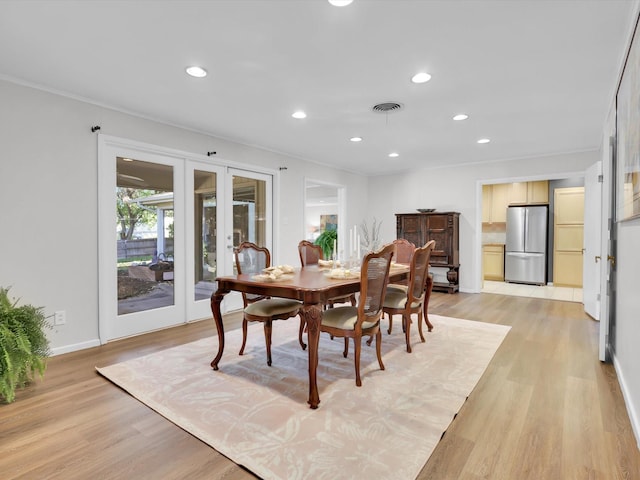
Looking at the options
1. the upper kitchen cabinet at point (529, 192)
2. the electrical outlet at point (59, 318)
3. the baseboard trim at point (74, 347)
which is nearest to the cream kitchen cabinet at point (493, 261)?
the upper kitchen cabinet at point (529, 192)

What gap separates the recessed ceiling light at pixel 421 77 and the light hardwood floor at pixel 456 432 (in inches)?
93.9

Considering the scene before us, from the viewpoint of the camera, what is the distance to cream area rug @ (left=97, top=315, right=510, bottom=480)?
1.72 meters

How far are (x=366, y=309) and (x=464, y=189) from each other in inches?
188

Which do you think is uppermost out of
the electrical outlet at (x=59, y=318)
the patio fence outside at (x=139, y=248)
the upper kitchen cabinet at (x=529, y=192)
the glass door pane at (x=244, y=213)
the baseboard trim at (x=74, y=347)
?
the upper kitchen cabinet at (x=529, y=192)

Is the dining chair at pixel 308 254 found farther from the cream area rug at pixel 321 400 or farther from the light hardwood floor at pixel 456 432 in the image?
the light hardwood floor at pixel 456 432

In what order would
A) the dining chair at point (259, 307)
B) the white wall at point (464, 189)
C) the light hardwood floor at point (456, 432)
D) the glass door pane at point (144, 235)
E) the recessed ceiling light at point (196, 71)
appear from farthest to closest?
A: the white wall at point (464, 189) → the glass door pane at point (144, 235) → the dining chair at point (259, 307) → the recessed ceiling light at point (196, 71) → the light hardwood floor at point (456, 432)

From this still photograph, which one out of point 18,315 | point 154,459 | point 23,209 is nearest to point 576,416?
point 154,459

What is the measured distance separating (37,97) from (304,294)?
2954 millimetres

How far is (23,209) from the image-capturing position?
2.94m

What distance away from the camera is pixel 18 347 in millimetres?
2238

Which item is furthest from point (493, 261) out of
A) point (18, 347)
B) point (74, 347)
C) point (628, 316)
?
point (18, 347)

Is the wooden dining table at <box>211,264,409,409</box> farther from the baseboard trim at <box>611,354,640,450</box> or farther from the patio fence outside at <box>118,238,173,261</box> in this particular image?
the baseboard trim at <box>611,354,640,450</box>

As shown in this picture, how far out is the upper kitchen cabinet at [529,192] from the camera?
7.32 m

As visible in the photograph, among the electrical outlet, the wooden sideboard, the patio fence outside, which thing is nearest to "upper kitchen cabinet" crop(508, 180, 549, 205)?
the wooden sideboard
